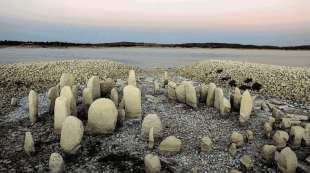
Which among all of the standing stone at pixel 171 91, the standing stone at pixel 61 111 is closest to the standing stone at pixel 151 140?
the standing stone at pixel 61 111

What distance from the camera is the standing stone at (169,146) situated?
8.77 m

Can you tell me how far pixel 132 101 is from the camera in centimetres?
1109

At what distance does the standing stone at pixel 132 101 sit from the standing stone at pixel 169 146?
2.54 metres

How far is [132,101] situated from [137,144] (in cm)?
210

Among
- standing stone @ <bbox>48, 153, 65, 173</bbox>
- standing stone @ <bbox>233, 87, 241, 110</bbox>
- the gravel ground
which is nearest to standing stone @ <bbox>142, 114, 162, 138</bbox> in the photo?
the gravel ground

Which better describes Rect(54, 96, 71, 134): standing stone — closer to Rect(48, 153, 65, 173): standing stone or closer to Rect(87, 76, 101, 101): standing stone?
Rect(87, 76, 101, 101): standing stone

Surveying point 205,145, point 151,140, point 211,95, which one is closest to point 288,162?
point 205,145

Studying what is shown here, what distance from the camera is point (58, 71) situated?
2500 cm

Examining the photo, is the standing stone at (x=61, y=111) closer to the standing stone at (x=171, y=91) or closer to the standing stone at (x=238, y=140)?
the standing stone at (x=238, y=140)

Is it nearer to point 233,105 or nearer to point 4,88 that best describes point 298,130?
point 233,105

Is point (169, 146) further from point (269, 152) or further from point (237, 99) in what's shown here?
point (237, 99)

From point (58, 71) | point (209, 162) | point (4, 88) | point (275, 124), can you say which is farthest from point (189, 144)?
point (58, 71)

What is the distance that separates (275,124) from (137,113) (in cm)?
458

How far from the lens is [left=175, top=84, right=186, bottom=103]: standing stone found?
Answer: 1314cm
